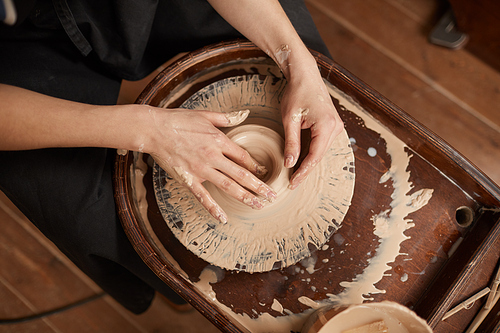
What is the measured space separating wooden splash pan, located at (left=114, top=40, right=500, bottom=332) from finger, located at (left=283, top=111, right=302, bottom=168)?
6.8 inches

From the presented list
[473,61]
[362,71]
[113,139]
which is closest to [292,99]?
[113,139]

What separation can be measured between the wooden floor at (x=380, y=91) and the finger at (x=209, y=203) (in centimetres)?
84

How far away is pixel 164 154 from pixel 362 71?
1.17 metres

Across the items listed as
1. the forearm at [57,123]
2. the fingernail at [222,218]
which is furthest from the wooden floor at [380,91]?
the forearm at [57,123]

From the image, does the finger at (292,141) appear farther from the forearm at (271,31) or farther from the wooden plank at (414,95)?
the wooden plank at (414,95)

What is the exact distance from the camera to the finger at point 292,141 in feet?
2.30

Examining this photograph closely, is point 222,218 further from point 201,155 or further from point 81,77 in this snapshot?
point 81,77

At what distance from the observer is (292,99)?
738mm

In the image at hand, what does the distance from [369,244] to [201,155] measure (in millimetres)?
446

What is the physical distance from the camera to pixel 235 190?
693 mm

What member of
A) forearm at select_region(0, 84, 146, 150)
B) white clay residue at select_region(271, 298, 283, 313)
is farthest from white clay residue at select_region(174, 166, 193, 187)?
white clay residue at select_region(271, 298, 283, 313)

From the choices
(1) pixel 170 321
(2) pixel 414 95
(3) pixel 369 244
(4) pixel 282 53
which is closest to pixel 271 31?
(4) pixel 282 53

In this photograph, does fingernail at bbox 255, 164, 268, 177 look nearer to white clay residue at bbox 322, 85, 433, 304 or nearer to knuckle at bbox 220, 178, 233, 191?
knuckle at bbox 220, 178, 233, 191

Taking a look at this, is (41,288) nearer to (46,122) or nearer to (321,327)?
(46,122)
